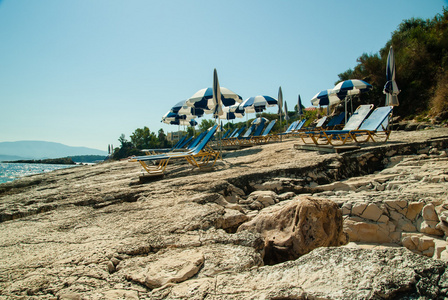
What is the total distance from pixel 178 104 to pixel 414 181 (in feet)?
36.4

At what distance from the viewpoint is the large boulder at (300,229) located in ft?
7.46

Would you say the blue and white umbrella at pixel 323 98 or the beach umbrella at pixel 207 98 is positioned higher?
the blue and white umbrella at pixel 323 98

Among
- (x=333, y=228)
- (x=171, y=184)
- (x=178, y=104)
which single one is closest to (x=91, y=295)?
(x=333, y=228)

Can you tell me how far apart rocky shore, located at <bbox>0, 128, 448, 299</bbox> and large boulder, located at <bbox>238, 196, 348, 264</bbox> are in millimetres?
10

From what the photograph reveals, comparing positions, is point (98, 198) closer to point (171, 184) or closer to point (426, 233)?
point (171, 184)

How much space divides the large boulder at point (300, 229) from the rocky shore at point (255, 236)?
0.4 inches

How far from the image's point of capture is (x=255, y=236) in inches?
87.2

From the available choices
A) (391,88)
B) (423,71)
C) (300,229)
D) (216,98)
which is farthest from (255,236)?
(423,71)

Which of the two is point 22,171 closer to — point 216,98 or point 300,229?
point 216,98

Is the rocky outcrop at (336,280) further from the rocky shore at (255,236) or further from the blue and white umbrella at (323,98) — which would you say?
the blue and white umbrella at (323,98)

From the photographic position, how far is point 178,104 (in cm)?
1299

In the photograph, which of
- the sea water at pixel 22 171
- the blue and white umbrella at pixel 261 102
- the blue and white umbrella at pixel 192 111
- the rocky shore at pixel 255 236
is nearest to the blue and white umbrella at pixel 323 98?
the blue and white umbrella at pixel 261 102

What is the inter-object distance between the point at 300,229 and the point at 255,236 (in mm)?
454


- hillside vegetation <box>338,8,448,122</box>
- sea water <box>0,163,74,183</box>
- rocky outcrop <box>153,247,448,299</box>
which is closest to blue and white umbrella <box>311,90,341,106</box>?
hillside vegetation <box>338,8,448,122</box>
